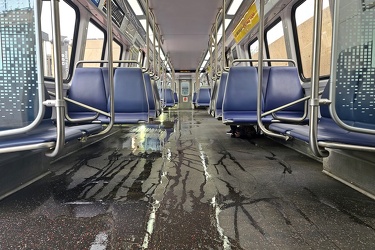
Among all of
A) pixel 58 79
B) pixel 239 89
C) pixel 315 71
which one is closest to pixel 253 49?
pixel 239 89

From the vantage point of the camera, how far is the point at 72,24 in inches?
187

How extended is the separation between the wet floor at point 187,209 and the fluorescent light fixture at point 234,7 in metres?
3.97

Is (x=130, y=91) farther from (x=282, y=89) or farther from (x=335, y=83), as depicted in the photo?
(x=335, y=83)

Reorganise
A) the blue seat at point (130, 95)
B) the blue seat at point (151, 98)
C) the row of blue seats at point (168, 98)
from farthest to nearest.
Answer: the row of blue seats at point (168, 98)
the blue seat at point (151, 98)
the blue seat at point (130, 95)

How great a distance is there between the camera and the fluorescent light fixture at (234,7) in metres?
5.62

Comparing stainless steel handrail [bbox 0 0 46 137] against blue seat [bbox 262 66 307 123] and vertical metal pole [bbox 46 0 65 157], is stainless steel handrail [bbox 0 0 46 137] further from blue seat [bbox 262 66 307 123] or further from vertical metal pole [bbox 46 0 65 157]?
blue seat [bbox 262 66 307 123]

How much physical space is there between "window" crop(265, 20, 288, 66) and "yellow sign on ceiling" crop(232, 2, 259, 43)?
0.41 meters

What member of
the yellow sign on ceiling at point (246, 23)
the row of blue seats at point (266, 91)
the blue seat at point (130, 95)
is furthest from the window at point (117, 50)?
the row of blue seats at point (266, 91)

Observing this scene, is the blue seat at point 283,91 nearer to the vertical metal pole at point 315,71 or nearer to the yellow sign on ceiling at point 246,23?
the yellow sign on ceiling at point 246,23

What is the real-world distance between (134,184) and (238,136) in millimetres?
3207

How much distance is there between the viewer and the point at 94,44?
5465mm

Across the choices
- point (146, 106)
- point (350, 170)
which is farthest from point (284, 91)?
point (146, 106)

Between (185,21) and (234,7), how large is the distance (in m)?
1.60

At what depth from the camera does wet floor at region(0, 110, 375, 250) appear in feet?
4.49
